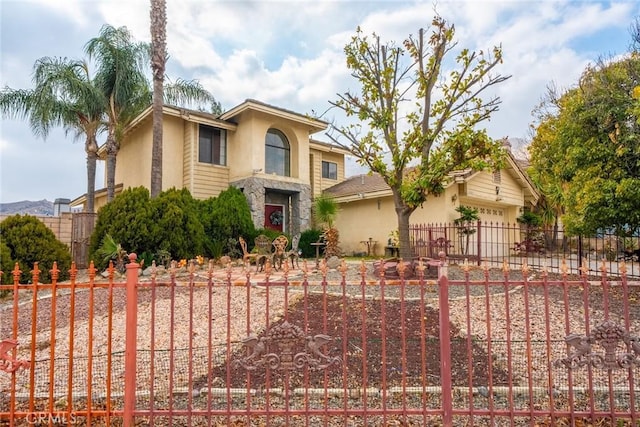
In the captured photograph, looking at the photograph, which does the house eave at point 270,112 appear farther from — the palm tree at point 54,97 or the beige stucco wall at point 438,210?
the palm tree at point 54,97

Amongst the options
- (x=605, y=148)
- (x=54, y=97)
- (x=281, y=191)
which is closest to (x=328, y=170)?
A: (x=281, y=191)

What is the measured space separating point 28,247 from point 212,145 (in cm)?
833

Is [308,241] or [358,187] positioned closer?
[308,241]

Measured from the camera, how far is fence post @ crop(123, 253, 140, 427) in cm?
304

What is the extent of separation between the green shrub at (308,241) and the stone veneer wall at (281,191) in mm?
300

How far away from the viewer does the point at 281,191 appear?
56.5 ft

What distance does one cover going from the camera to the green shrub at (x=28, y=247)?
31.0 feet

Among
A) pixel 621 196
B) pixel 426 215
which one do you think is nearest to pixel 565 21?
pixel 621 196

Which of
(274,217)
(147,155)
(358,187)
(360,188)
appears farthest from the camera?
(358,187)

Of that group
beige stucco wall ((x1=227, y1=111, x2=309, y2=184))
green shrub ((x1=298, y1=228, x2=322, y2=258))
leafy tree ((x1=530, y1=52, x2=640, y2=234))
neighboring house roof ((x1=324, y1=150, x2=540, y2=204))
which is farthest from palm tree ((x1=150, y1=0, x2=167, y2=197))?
leafy tree ((x1=530, y1=52, x2=640, y2=234))

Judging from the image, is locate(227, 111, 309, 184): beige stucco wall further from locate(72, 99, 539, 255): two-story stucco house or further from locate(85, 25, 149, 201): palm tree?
locate(85, 25, 149, 201): palm tree

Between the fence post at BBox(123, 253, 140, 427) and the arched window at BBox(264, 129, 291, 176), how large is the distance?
13745 mm

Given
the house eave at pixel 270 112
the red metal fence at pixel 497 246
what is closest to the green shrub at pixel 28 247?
the house eave at pixel 270 112

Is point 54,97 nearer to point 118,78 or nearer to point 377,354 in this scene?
point 118,78
